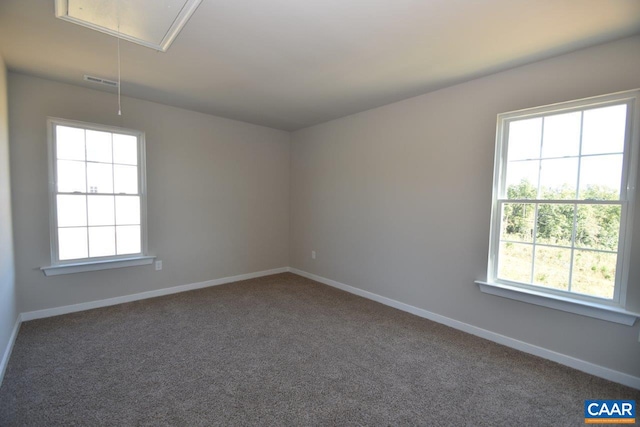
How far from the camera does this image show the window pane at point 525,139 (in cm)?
253

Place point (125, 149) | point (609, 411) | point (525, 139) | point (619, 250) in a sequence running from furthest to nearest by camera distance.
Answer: point (125, 149) → point (525, 139) → point (619, 250) → point (609, 411)

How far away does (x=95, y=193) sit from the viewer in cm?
332

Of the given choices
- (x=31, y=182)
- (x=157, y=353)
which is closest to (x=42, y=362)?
(x=157, y=353)

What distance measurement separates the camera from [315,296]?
3932 millimetres

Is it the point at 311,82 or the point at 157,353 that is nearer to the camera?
the point at 157,353

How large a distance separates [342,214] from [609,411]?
10.3ft

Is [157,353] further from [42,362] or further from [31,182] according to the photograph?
[31,182]

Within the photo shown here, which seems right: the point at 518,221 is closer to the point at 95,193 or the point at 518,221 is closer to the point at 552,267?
the point at 552,267

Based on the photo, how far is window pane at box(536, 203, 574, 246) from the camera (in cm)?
237

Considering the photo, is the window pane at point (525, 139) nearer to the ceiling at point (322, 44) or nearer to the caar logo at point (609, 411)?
the ceiling at point (322, 44)

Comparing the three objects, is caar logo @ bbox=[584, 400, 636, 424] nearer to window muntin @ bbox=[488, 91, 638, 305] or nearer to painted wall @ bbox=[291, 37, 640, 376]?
painted wall @ bbox=[291, 37, 640, 376]

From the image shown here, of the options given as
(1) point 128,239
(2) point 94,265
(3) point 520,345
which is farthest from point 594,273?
(2) point 94,265

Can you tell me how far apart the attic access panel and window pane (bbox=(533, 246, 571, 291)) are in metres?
3.29

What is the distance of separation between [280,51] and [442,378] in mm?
2892
